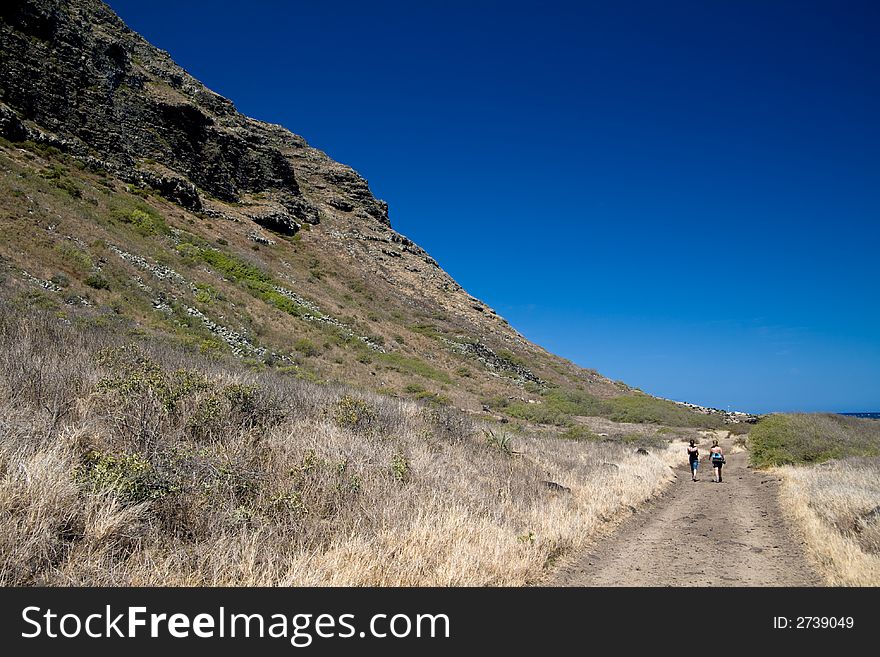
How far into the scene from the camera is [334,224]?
189 feet

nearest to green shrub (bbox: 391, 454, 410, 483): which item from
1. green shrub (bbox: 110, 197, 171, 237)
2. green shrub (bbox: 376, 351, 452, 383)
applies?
green shrub (bbox: 376, 351, 452, 383)

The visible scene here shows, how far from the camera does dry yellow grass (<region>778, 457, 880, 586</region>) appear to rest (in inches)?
249

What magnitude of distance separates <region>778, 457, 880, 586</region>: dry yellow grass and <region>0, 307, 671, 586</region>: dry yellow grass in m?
3.38

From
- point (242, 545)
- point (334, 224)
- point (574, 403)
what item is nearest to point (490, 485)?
point (242, 545)

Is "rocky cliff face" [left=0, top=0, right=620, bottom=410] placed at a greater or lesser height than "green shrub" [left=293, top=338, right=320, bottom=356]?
greater

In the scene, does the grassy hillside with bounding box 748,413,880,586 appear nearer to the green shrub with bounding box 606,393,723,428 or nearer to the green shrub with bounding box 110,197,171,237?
the green shrub with bounding box 606,393,723,428

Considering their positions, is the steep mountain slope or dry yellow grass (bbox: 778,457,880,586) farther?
the steep mountain slope

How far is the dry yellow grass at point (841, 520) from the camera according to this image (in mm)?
6324

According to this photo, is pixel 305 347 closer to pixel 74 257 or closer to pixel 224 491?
pixel 74 257

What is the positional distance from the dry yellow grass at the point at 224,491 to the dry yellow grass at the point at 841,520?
11.1 feet
